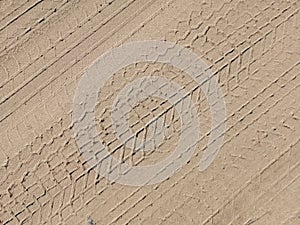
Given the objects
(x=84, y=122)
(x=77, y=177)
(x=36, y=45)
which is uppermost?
(x=36, y=45)

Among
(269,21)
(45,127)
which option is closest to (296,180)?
(269,21)

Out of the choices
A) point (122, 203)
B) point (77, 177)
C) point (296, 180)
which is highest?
point (77, 177)

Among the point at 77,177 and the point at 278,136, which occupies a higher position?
the point at 77,177

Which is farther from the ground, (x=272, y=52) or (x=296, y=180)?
(x=272, y=52)

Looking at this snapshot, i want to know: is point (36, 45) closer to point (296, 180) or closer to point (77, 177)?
point (77, 177)

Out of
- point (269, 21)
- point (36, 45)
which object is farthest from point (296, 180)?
point (36, 45)

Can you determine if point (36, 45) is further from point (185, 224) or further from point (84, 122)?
point (185, 224)
